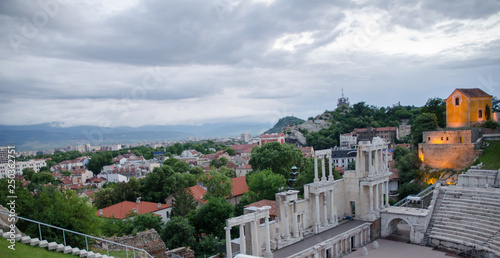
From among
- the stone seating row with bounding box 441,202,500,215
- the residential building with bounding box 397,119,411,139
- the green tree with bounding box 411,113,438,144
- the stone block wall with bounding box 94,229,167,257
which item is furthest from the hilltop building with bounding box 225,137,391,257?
the residential building with bounding box 397,119,411,139

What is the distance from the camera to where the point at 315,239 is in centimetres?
2550

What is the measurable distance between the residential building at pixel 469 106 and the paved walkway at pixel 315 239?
83.7ft

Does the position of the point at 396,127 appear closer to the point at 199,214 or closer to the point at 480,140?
the point at 480,140

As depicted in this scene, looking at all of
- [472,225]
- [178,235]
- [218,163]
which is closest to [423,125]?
[472,225]

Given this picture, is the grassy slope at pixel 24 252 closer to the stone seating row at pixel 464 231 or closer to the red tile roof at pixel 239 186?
the stone seating row at pixel 464 231

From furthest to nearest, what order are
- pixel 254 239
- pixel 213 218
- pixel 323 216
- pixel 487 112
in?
pixel 487 112 < pixel 213 218 < pixel 323 216 < pixel 254 239

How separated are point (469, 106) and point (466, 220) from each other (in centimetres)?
2304

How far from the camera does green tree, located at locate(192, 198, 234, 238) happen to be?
1201 inches

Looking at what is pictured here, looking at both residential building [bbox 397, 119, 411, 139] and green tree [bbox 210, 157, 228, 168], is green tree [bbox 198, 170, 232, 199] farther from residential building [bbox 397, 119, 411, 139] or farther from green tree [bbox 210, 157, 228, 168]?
residential building [bbox 397, 119, 411, 139]

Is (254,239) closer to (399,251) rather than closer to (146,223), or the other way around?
(399,251)

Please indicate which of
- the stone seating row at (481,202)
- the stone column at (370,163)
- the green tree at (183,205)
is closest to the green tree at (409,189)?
the stone seating row at (481,202)

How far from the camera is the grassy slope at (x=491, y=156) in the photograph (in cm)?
3419

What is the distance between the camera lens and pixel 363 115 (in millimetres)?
121188

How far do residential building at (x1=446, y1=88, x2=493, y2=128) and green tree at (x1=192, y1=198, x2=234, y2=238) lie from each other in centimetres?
3411
